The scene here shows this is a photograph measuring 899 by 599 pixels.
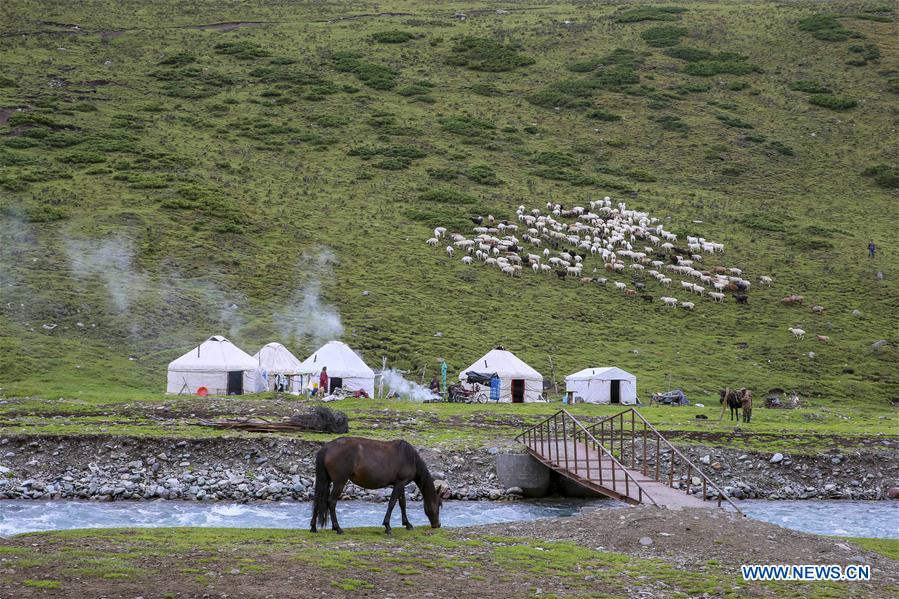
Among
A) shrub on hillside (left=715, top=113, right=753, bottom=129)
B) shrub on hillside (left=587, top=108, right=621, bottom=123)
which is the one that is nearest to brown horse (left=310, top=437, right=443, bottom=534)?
shrub on hillside (left=587, top=108, right=621, bottom=123)

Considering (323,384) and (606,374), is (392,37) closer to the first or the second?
(606,374)

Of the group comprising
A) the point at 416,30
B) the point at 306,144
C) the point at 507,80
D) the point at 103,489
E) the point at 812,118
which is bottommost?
the point at 103,489

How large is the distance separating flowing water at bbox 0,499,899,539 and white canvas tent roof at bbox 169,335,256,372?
17983 millimetres

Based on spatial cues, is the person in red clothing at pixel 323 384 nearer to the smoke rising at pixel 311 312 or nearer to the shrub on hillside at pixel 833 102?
the smoke rising at pixel 311 312

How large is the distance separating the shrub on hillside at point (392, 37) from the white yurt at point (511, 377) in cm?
8560

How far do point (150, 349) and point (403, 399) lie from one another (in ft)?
41.6

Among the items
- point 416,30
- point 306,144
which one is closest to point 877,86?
point 416,30

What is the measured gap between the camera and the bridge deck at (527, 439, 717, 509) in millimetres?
19312

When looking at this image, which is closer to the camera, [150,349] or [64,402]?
[64,402]

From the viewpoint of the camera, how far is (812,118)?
103500mm

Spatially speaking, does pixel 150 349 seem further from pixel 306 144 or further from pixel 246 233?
pixel 306 144

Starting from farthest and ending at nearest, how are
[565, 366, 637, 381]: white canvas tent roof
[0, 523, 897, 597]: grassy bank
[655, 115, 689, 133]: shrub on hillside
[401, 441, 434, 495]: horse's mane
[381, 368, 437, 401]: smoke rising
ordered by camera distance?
1. [655, 115, 689, 133]: shrub on hillside
2. [565, 366, 637, 381]: white canvas tent roof
3. [381, 368, 437, 401]: smoke rising
4. [401, 441, 434, 495]: horse's mane
5. [0, 523, 897, 597]: grassy bank

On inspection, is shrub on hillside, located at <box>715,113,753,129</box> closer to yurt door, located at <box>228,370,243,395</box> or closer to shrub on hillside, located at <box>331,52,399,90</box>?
shrub on hillside, located at <box>331,52,399,90</box>

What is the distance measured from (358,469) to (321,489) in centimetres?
66
